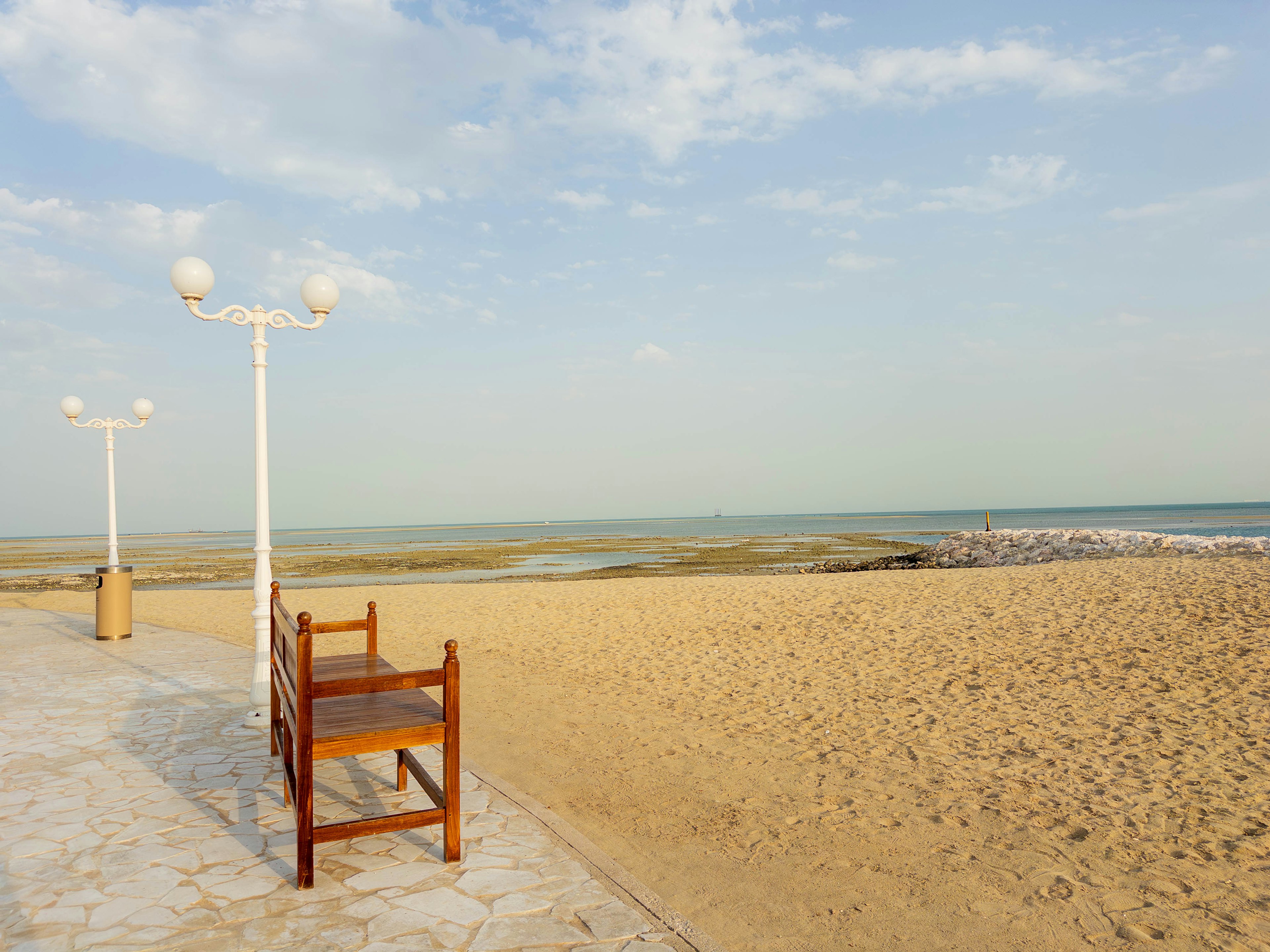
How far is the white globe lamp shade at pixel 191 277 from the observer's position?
694cm

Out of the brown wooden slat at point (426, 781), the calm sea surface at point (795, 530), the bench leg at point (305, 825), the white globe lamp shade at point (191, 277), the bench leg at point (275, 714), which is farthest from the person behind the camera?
the calm sea surface at point (795, 530)

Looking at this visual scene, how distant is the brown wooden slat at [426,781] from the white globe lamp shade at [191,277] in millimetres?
4989

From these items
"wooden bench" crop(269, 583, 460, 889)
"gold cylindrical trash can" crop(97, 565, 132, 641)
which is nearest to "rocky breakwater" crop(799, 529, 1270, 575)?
"gold cylindrical trash can" crop(97, 565, 132, 641)

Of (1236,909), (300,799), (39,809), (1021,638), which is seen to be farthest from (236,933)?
(1021,638)

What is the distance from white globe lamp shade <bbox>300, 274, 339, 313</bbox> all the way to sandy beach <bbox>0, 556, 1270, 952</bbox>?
14.9 ft

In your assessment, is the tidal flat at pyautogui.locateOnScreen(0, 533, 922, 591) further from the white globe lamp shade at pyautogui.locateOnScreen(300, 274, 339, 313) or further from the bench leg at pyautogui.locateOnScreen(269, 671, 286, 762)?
the bench leg at pyautogui.locateOnScreen(269, 671, 286, 762)

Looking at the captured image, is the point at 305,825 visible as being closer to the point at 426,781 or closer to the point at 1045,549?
the point at 426,781

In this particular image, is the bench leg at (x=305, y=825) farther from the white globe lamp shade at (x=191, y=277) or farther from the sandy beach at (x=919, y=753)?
the white globe lamp shade at (x=191, y=277)

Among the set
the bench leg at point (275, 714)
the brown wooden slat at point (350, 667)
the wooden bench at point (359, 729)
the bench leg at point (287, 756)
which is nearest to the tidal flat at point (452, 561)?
the bench leg at point (275, 714)

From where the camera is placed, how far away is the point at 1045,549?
23750mm

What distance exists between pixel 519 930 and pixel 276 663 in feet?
10.3

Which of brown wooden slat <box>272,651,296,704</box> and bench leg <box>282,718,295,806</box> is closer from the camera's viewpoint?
brown wooden slat <box>272,651,296,704</box>

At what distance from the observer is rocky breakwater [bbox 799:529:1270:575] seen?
708 inches

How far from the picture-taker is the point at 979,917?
11.6 feet
